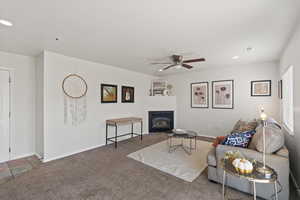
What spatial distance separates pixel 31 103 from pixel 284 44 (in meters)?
5.74

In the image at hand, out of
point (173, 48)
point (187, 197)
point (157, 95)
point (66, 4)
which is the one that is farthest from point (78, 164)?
point (157, 95)

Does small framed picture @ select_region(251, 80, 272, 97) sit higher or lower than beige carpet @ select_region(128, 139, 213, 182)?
higher

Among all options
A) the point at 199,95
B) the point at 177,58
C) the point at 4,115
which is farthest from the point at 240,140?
the point at 4,115

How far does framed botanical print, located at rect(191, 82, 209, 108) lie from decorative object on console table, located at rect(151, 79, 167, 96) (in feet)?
3.91

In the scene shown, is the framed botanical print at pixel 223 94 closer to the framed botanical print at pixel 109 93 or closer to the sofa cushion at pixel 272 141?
the sofa cushion at pixel 272 141

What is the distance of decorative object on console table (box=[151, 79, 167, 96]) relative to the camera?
5.91m

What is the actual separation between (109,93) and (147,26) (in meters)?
2.76

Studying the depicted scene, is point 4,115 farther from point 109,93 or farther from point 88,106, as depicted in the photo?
point 109,93

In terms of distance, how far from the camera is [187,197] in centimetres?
194

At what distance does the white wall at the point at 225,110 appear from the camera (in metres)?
4.02

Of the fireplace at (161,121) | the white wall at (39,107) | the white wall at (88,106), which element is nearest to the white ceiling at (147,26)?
the white wall at (39,107)

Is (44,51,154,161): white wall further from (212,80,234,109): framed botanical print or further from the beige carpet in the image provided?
(212,80,234,109): framed botanical print

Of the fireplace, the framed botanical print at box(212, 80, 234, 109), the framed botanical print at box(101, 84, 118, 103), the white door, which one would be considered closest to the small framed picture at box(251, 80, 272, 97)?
the framed botanical print at box(212, 80, 234, 109)

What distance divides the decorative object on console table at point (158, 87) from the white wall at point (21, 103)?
3.94 meters
